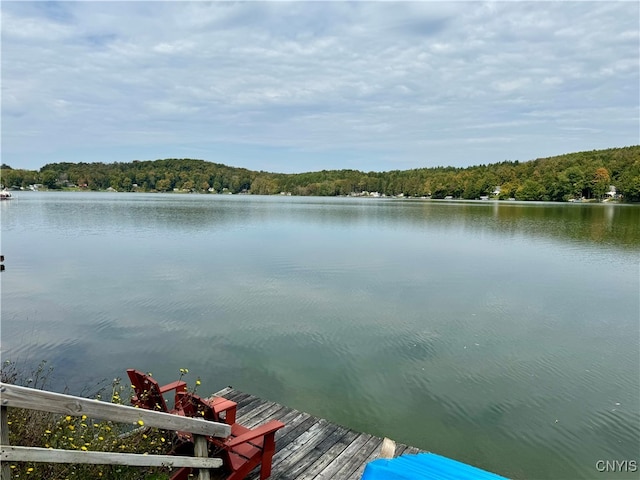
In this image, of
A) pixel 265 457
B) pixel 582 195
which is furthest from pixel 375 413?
pixel 582 195

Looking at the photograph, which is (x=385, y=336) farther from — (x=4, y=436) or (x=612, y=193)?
(x=612, y=193)

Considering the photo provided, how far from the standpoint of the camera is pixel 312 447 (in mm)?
5066

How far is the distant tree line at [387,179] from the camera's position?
100m

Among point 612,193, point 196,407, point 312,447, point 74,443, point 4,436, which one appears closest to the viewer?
point 4,436

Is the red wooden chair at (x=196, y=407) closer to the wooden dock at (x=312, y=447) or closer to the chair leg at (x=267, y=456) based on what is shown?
the chair leg at (x=267, y=456)

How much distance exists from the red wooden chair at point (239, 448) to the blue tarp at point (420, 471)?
1.19 m

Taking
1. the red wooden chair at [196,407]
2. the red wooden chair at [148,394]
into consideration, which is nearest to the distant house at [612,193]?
the red wooden chair at [196,407]

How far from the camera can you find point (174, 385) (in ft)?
15.7

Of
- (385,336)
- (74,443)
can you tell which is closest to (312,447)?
(74,443)

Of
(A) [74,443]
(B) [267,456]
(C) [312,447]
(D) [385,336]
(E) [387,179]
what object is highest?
(E) [387,179]

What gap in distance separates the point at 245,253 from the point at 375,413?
1547cm

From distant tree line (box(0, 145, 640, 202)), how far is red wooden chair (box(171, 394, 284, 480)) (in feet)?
348

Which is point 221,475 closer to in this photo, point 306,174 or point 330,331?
point 330,331

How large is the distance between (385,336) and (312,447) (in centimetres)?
506
